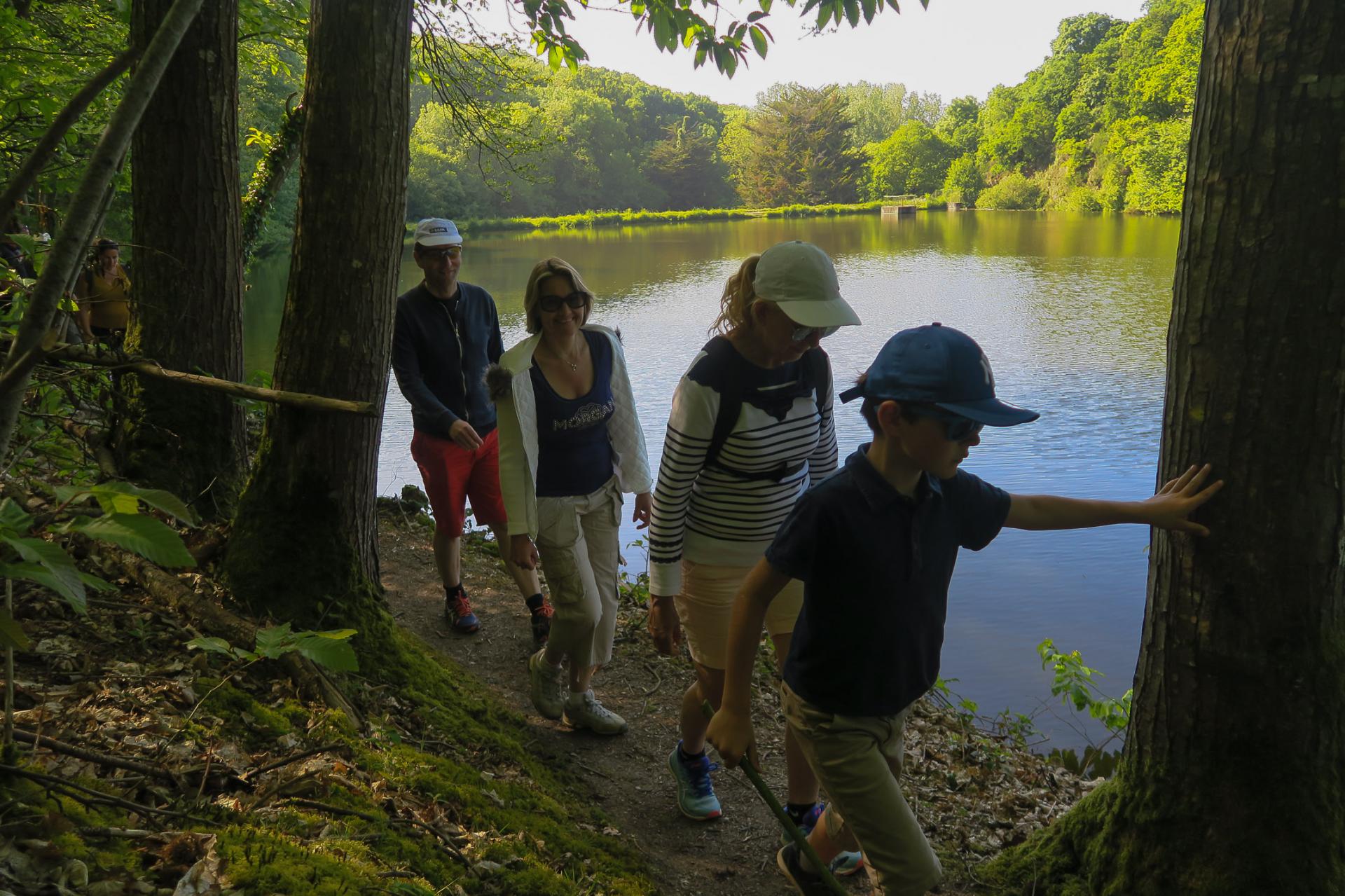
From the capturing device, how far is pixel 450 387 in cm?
508

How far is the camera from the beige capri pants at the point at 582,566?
156 inches

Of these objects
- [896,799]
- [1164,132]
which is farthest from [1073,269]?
[1164,132]

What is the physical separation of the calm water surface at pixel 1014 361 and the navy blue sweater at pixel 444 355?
11.3 feet

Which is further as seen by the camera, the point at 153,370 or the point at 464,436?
the point at 464,436

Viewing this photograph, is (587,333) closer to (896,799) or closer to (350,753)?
(350,753)

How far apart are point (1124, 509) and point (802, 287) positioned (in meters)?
1.11

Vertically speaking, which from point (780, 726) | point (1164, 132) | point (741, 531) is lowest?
point (780, 726)

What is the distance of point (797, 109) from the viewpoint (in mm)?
90188

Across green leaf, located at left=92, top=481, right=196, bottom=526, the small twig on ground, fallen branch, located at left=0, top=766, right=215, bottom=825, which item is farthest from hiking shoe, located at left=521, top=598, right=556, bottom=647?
green leaf, located at left=92, top=481, right=196, bottom=526

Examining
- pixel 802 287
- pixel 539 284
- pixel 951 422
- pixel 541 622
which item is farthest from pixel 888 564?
pixel 541 622

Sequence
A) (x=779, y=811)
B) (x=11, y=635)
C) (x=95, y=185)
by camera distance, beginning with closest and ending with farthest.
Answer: (x=95, y=185), (x=11, y=635), (x=779, y=811)

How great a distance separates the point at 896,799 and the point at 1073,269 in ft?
81.7

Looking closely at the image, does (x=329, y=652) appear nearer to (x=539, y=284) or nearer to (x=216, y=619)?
(x=216, y=619)

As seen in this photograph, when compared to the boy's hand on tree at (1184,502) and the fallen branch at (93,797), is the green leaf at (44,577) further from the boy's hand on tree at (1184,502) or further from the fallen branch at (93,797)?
the boy's hand on tree at (1184,502)
